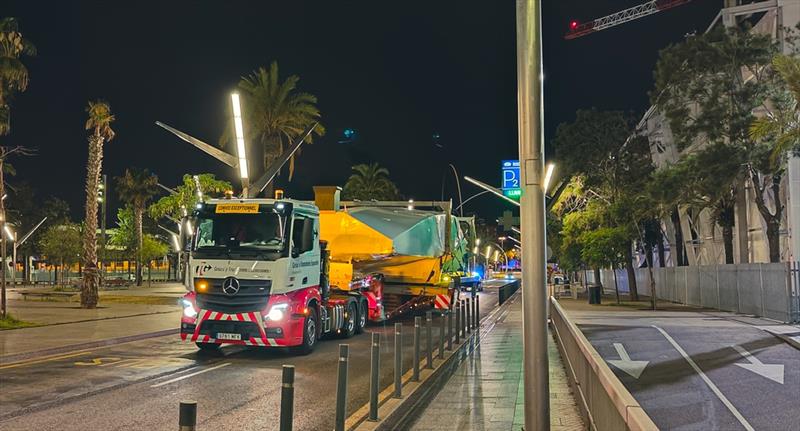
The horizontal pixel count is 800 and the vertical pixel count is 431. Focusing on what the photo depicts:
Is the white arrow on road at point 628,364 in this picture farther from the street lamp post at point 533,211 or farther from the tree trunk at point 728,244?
the tree trunk at point 728,244

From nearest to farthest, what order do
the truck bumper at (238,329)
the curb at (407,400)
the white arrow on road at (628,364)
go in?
the curb at (407,400) → the white arrow on road at (628,364) → the truck bumper at (238,329)

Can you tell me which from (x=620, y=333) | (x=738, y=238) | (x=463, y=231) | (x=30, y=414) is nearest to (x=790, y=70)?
(x=620, y=333)

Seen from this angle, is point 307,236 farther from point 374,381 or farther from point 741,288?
point 741,288

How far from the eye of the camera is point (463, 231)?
3077 cm

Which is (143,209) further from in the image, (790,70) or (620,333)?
(790,70)

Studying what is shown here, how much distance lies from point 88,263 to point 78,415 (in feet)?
74.9

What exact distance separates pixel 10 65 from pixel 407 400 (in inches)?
721

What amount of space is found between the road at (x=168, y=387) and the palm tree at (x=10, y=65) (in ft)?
34.0

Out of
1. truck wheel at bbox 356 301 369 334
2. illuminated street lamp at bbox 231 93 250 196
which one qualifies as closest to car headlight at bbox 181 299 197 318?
truck wheel at bbox 356 301 369 334

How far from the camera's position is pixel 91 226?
3005cm

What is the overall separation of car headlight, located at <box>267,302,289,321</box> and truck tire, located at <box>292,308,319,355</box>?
0.83 metres

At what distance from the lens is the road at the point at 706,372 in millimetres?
9882

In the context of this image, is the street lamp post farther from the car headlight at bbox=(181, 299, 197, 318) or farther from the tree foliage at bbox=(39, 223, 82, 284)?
the tree foliage at bbox=(39, 223, 82, 284)

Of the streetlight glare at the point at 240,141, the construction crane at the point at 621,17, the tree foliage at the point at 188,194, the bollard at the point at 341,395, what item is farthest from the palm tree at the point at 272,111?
Result: the construction crane at the point at 621,17
